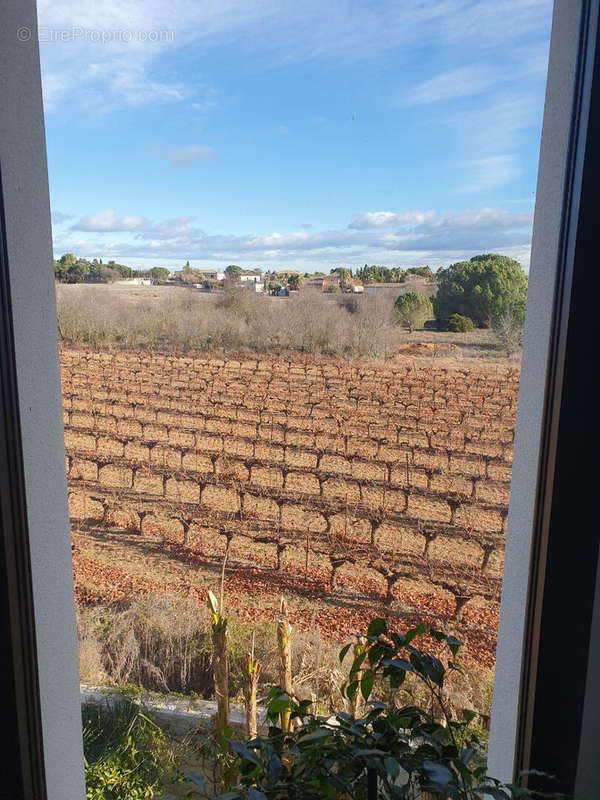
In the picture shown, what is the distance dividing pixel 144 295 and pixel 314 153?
57.8 inches

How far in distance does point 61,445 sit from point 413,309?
99.7 inches

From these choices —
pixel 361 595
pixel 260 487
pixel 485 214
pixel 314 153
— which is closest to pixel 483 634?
pixel 361 595

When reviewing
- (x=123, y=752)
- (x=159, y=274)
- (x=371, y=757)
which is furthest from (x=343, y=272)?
(x=371, y=757)

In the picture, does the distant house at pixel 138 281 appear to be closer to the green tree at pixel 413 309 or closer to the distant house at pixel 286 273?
the distant house at pixel 286 273

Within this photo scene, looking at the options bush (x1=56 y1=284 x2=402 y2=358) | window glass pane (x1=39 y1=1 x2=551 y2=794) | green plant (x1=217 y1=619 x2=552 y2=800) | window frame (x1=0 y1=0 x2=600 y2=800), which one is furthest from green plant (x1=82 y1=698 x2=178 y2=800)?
bush (x1=56 y1=284 x2=402 y2=358)

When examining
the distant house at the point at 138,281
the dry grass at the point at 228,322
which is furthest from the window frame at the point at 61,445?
the distant house at the point at 138,281

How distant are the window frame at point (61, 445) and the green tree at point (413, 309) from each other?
236 centimetres

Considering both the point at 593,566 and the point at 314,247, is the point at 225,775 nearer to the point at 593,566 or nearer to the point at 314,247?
the point at 593,566

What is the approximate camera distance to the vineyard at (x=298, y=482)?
3592 mm

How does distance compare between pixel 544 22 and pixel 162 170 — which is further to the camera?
pixel 162 170

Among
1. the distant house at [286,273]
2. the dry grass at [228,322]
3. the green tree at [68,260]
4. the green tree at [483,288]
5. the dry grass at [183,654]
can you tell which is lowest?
the dry grass at [183,654]

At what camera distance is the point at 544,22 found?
7.45 feet

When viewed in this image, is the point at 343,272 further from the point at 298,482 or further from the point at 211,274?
the point at 298,482

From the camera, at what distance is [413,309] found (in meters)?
3.03
